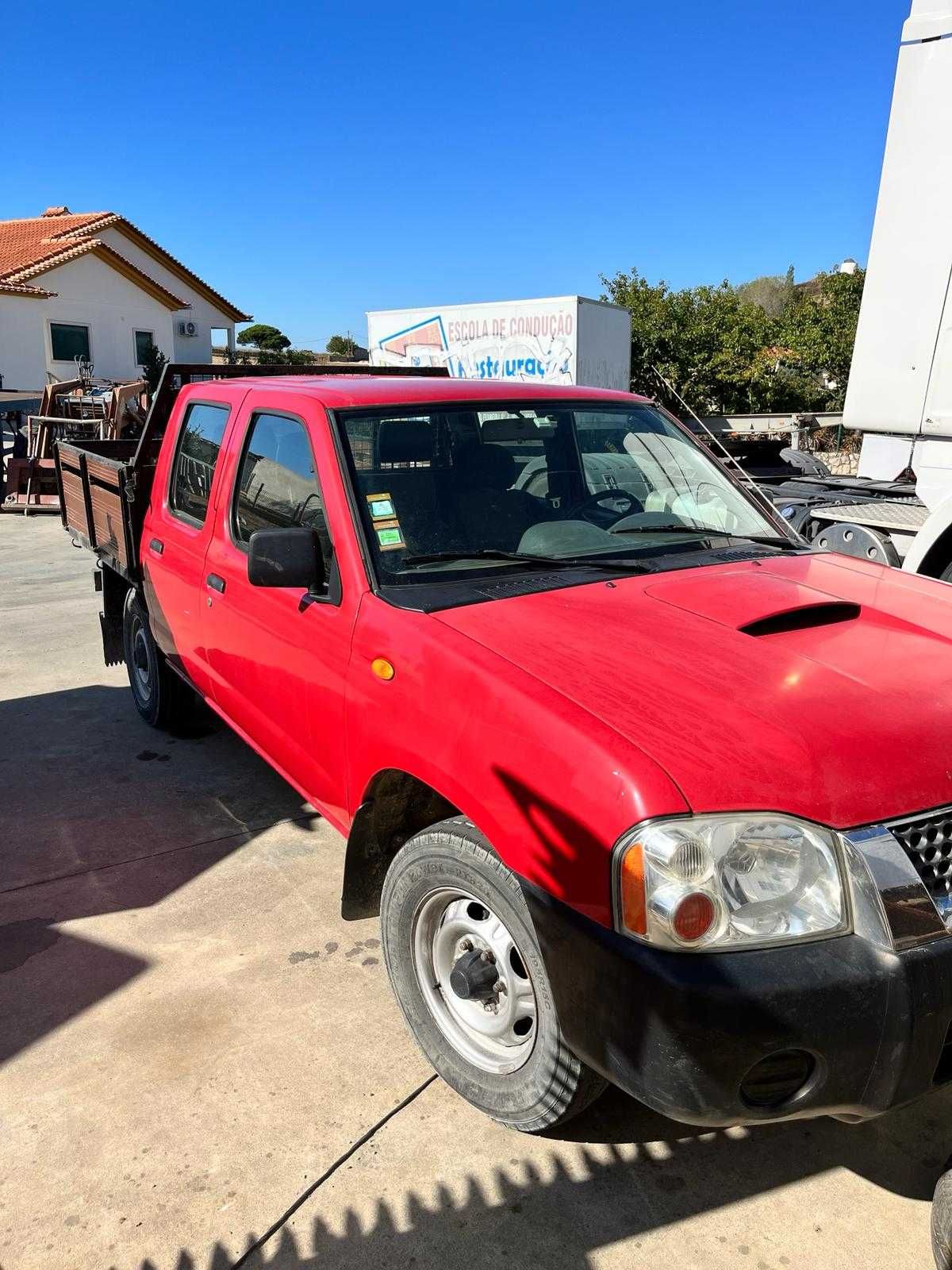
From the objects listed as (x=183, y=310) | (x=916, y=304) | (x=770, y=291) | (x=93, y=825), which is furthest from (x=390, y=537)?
(x=770, y=291)

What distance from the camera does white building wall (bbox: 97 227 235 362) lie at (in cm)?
3778

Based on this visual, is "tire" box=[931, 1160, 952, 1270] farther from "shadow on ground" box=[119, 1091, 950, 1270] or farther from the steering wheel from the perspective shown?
the steering wheel

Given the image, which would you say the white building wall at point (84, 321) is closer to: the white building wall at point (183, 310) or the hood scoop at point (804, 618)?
the white building wall at point (183, 310)

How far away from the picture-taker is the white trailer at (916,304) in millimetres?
5445

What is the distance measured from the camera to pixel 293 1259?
87.8 inches

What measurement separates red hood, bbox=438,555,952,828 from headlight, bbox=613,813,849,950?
0.19ft

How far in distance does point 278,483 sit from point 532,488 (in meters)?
0.93

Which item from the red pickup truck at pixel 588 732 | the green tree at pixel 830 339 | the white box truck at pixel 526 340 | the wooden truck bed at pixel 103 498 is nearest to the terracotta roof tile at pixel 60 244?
the white box truck at pixel 526 340

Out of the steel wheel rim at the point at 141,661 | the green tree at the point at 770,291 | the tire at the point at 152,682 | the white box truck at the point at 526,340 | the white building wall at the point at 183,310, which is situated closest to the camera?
the tire at the point at 152,682

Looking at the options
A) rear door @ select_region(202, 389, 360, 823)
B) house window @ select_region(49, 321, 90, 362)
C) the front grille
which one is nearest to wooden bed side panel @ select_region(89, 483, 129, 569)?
rear door @ select_region(202, 389, 360, 823)

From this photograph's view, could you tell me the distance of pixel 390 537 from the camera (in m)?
3.02

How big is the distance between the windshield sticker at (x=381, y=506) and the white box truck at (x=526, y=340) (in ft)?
49.9

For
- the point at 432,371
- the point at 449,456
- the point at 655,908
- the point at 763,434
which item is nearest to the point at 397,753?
the point at 655,908

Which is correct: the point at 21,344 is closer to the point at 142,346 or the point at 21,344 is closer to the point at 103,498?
the point at 142,346
